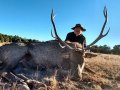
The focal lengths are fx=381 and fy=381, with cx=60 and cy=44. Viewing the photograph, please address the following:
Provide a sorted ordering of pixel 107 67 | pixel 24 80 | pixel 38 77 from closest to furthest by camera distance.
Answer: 1. pixel 24 80
2. pixel 38 77
3. pixel 107 67

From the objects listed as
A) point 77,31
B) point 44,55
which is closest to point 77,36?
point 77,31

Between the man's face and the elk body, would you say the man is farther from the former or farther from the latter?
the elk body

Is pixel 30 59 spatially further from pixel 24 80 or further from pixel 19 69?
pixel 24 80

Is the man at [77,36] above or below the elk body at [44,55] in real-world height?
above

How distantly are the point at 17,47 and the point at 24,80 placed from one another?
65.2 inches

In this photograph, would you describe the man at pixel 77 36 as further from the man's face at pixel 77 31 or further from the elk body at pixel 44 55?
the elk body at pixel 44 55

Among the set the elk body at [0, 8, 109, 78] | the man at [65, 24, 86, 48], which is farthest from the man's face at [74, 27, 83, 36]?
the elk body at [0, 8, 109, 78]

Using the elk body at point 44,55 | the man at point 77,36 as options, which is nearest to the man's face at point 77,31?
the man at point 77,36

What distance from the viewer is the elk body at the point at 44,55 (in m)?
9.62

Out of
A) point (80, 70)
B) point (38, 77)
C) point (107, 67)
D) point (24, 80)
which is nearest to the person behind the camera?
point (24, 80)

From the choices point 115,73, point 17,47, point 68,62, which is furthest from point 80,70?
point 17,47

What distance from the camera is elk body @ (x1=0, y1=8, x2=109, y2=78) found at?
962 cm

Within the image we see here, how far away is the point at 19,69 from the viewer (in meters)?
9.40

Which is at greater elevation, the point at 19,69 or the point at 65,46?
the point at 65,46
